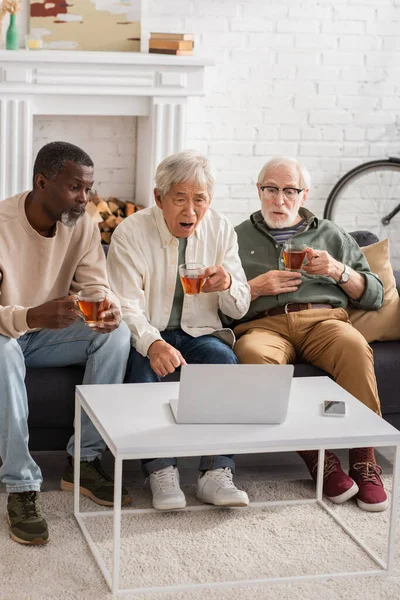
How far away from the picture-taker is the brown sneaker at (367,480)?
306 centimetres

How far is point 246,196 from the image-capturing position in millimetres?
5727

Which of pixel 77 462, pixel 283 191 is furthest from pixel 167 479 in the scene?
pixel 283 191

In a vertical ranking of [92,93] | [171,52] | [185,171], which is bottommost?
[185,171]

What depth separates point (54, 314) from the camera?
2.77 meters

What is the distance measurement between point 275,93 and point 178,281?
8.70 feet

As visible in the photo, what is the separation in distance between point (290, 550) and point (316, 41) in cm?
356

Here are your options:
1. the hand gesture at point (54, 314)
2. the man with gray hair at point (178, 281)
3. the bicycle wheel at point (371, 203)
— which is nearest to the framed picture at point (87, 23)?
the bicycle wheel at point (371, 203)

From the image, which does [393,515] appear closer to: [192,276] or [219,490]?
[219,490]

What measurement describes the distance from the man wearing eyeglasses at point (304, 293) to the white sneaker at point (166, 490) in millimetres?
482

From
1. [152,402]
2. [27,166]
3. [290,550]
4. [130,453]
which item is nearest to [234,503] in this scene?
[290,550]

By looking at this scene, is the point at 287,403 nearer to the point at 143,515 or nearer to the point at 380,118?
the point at 143,515

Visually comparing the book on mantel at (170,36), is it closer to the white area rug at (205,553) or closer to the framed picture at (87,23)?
the framed picture at (87,23)

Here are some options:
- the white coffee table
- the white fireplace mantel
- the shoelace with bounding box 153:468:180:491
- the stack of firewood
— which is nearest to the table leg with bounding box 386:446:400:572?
the white coffee table

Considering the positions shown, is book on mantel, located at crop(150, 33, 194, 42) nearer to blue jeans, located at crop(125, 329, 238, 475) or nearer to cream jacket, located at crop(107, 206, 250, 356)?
cream jacket, located at crop(107, 206, 250, 356)
